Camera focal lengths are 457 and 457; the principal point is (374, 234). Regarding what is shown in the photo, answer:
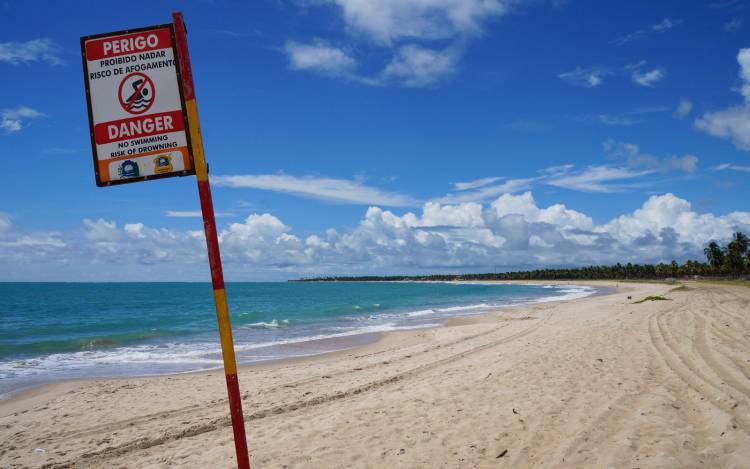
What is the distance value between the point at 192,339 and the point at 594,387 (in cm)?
2234

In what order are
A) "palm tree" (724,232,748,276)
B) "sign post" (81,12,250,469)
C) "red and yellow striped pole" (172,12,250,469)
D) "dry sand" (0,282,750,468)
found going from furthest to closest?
"palm tree" (724,232,748,276) → "dry sand" (0,282,750,468) → "sign post" (81,12,250,469) → "red and yellow striped pole" (172,12,250,469)

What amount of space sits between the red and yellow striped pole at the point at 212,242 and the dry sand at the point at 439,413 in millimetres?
2988

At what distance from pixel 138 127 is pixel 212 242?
41.8 inches

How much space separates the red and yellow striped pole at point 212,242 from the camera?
301cm

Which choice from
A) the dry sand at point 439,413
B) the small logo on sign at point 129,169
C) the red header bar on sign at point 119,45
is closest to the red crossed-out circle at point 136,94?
the red header bar on sign at point 119,45

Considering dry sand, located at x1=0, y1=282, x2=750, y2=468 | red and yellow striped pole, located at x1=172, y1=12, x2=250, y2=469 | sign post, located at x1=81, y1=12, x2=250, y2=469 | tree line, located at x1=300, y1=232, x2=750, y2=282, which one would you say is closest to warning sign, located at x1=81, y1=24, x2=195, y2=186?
sign post, located at x1=81, y1=12, x2=250, y2=469

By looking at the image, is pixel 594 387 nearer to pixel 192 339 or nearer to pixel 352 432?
pixel 352 432

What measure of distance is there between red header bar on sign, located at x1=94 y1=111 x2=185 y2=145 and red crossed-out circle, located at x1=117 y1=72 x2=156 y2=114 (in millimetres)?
67

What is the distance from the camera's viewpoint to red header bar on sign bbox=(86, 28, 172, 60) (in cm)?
338

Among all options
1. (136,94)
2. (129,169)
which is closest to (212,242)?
(129,169)

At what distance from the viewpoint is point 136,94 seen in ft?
11.0

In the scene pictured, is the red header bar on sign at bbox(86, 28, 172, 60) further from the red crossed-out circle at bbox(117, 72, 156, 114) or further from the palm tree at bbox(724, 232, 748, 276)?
the palm tree at bbox(724, 232, 748, 276)

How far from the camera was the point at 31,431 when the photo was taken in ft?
28.5

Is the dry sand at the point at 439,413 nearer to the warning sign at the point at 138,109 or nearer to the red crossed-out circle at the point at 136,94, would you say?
the warning sign at the point at 138,109
